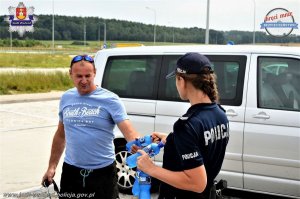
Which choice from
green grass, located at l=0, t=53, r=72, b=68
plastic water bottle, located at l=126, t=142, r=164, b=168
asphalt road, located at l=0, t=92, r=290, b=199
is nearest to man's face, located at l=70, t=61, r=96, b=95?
plastic water bottle, located at l=126, t=142, r=164, b=168

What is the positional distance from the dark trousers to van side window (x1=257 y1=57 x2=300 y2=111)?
223cm

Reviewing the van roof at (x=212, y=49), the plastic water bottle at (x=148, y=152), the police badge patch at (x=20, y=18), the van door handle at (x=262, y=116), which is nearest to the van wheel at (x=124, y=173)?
the van roof at (x=212, y=49)

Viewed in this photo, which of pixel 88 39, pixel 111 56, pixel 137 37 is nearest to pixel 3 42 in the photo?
pixel 137 37

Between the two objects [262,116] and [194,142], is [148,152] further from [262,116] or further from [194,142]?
[262,116]

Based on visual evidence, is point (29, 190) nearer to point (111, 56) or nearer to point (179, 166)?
point (111, 56)

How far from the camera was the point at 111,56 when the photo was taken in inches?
237

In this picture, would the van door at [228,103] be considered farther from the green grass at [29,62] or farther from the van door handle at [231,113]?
the green grass at [29,62]

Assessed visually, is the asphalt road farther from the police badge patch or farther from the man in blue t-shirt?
the police badge patch

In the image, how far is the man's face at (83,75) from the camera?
3.22m

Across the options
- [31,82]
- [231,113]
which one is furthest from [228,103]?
[31,82]

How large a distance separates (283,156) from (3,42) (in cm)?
9508

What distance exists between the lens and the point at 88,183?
3.27 meters

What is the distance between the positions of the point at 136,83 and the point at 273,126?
1.84 meters

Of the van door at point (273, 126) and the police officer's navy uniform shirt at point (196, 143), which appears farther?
the van door at point (273, 126)
